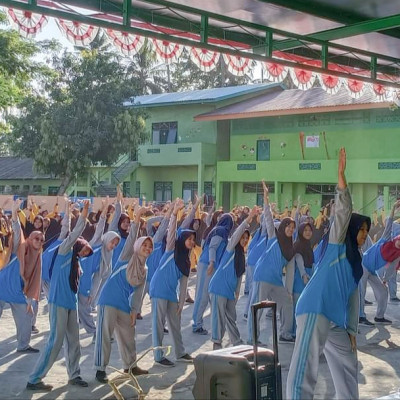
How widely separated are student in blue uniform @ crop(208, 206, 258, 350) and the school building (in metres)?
17.5

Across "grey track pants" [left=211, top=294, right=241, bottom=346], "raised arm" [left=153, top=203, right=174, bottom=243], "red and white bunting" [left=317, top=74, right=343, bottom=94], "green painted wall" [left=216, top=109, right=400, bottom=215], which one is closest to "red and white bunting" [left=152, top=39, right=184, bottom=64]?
"raised arm" [left=153, top=203, right=174, bottom=243]

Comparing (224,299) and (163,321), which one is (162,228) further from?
(163,321)

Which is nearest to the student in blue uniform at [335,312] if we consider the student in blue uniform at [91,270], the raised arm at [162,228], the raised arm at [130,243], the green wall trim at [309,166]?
the raised arm at [130,243]

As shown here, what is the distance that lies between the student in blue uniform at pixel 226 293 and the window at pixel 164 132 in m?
25.8

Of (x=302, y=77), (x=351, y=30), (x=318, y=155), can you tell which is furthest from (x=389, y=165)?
(x=351, y=30)

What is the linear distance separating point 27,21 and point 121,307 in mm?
3092

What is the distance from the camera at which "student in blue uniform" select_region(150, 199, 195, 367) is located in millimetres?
7852

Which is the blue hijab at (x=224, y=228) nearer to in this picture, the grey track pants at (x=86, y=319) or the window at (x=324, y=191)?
the grey track pants at (x=86, y=319)

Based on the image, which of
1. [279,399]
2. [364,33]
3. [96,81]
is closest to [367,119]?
[96,81]

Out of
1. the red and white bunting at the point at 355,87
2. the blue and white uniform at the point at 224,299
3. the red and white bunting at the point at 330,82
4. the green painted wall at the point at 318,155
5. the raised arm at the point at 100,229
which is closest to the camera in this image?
the blue and white uniform at the point at 224,299

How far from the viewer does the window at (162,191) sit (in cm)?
3409

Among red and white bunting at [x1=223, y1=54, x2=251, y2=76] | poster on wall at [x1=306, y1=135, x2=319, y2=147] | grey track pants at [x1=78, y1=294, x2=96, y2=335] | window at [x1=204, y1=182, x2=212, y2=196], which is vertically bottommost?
grey track pants at [x1=78, y1=294, x2=96, y2=335]

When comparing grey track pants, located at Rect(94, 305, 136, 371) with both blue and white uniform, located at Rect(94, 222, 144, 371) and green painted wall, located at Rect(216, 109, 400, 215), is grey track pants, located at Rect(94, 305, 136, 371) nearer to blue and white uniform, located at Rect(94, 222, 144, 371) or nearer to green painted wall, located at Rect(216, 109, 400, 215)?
blue and white uniform, located at Rect(94, 222, 144, 371)

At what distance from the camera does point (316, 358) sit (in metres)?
5.33
